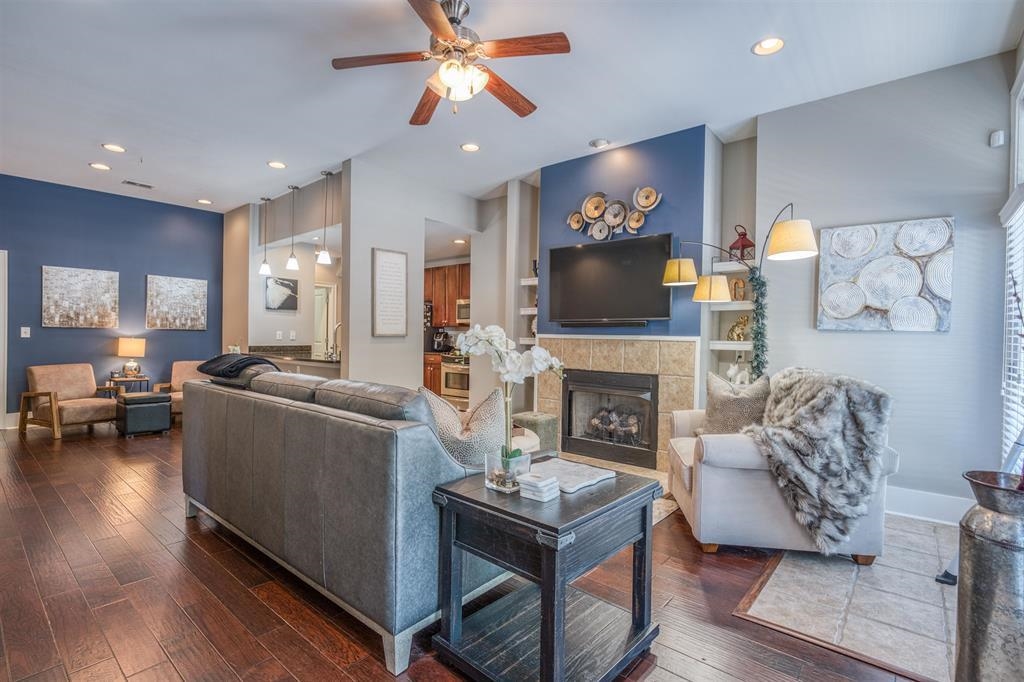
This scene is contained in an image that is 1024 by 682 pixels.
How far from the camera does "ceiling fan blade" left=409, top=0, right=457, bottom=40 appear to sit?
6.67ft

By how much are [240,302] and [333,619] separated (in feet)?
Result: 19.1

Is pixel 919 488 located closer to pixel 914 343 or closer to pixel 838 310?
pixel 914 343

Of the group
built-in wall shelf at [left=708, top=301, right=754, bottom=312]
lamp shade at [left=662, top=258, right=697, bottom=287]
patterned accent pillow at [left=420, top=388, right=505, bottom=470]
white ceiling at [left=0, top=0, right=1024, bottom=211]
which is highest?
white ceiling at [left=0, top=0, right=1024, bottom=211]

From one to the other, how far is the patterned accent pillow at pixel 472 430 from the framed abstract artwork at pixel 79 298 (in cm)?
637

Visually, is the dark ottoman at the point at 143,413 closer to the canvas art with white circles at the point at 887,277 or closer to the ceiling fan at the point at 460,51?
the ceiling fan at the point at 460,51

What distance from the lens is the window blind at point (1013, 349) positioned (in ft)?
8.62

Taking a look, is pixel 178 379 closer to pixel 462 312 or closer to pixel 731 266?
pixel 462 312

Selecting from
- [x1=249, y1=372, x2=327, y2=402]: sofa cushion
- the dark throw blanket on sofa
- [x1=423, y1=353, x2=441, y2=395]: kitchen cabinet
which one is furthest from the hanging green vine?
[x1=423, y1=353, x2=441, y2=395]: kitchen cabinet

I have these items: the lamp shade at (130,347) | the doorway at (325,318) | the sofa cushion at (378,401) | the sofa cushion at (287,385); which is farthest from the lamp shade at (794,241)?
the doorway at (325,318)

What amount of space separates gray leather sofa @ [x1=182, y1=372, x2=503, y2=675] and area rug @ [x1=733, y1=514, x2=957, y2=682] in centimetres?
128

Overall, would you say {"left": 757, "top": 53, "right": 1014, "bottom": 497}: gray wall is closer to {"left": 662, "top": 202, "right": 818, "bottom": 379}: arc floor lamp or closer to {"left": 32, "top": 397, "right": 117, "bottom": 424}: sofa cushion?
{"left": 662, "top": 202, "right": 818, "bottom": 379}: arc floor lamp

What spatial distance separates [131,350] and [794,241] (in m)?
7.24

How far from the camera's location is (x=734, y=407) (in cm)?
299

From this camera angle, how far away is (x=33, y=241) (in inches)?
218
